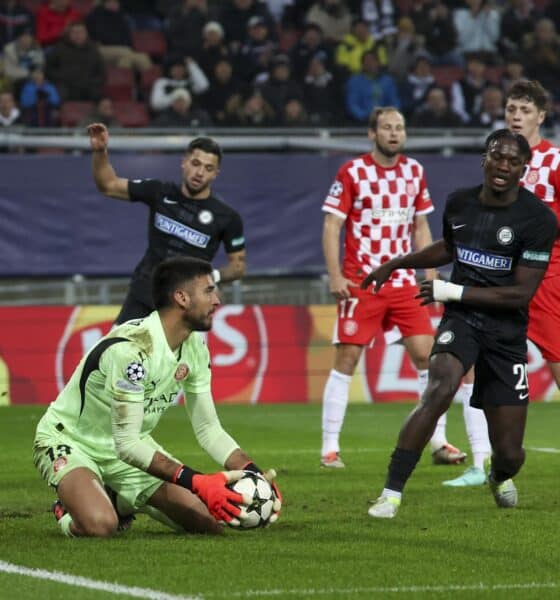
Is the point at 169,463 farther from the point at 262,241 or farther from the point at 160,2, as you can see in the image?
the point at 160,2

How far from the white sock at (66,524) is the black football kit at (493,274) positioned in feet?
6.79

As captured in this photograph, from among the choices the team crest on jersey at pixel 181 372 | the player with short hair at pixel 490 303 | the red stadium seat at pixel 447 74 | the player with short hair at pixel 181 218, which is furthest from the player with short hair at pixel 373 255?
the red stadium seat at pixel 447 74

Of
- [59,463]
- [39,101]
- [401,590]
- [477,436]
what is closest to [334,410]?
[477,436]

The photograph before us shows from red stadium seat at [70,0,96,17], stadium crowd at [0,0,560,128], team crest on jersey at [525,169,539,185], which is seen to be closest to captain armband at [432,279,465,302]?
team crest on jersey at [525,169,539,185]

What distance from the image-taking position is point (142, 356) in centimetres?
681

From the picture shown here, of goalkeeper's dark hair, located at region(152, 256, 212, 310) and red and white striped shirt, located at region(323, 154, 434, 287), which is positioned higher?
goalkeeper's dark hair, located at region(152, 256, 212, 310)

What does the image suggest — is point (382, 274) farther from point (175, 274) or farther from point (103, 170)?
point (103, 170)

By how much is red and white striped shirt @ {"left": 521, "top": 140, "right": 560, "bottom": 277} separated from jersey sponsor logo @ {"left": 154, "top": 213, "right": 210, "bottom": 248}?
8.44 feet

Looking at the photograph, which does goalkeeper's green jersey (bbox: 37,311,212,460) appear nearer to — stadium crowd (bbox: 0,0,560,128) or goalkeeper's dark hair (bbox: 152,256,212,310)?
goalkeeper's dark hair (bbox: 152,256,212,310)

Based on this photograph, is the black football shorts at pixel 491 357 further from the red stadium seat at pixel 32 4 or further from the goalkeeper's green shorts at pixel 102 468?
the red stadium seat at pixel 32 4

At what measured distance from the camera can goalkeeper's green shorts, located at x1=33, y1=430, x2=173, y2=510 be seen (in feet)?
23.4

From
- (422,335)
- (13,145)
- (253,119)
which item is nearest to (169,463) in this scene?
(422,335)

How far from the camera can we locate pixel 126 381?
22.0 ft

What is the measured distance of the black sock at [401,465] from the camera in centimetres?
754
